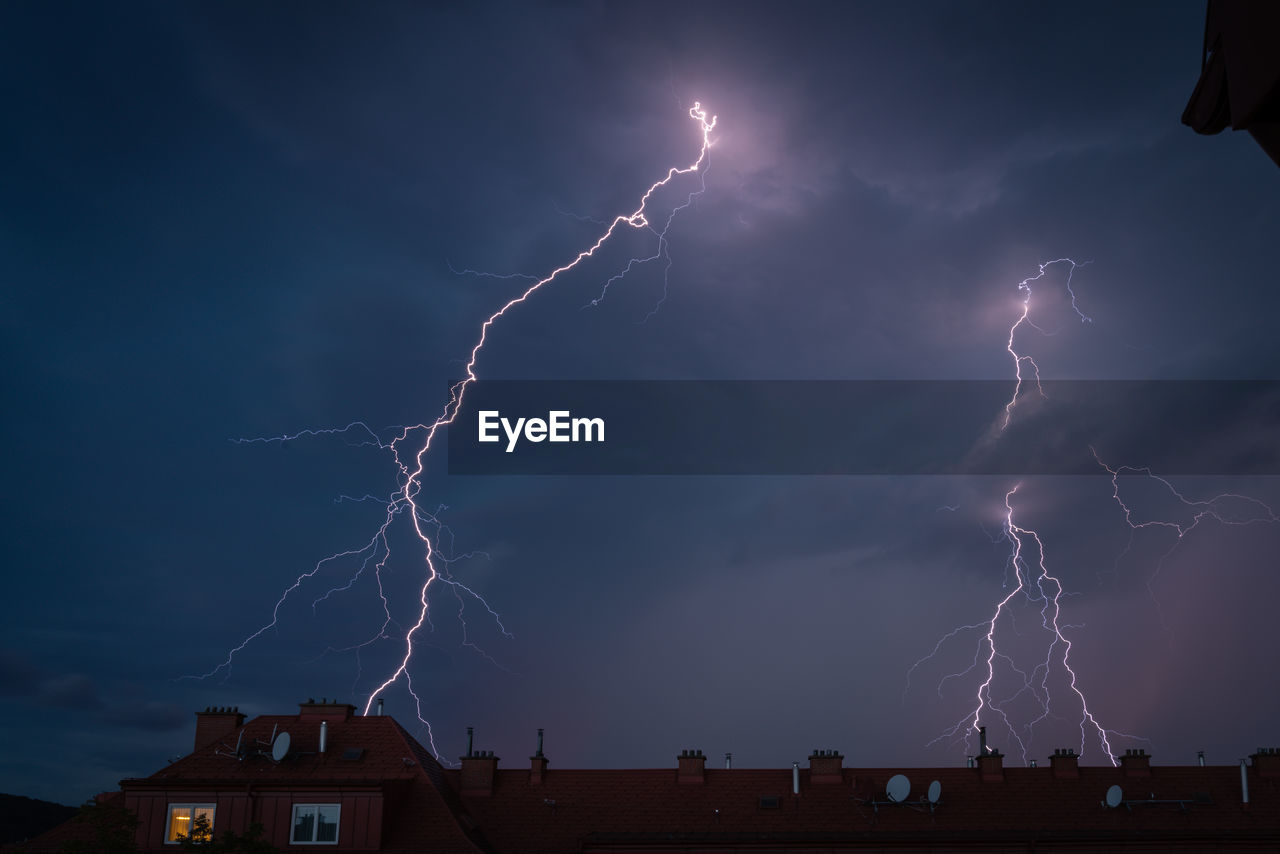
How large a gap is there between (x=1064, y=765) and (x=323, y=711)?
65.7ft

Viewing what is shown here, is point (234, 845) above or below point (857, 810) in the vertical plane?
below

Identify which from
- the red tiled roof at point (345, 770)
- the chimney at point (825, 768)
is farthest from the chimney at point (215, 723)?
the chimney at point (825, 768)

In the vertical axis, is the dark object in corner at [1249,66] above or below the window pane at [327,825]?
above

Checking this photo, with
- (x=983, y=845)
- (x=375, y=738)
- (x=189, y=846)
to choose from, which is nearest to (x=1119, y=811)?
(x=983, y=845)

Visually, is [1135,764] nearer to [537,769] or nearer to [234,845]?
[537,769]

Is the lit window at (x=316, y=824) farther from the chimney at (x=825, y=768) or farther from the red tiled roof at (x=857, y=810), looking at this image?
the chimney at (x=825, y=768)

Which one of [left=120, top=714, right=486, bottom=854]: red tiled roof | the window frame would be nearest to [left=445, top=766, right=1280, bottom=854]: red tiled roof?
[left=120, top=714, right=486, bottom=854]: red tiled roof

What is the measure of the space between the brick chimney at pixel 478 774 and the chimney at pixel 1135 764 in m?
17.0

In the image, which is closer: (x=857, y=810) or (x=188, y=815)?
(x=188, y=815)

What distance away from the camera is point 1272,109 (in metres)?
5.64

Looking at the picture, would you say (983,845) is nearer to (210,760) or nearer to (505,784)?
(505,784)

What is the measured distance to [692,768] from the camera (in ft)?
88.3

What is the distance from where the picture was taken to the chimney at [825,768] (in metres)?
26.5

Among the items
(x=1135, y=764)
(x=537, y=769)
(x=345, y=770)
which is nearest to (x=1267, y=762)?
(x=1135, y=764)
